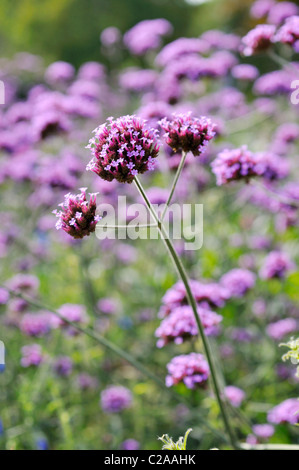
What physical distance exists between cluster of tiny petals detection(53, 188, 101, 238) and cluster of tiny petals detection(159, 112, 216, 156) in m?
0.32

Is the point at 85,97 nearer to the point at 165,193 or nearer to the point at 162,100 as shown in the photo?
the point at 162,100

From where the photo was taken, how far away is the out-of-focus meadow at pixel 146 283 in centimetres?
281

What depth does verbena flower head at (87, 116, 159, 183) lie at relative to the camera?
4.68ft

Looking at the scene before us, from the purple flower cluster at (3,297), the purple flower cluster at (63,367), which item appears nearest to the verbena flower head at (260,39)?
the purple flower cluster at (3,297)

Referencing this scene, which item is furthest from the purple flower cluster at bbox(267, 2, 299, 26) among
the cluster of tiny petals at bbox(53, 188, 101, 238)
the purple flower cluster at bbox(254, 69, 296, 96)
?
the cluster of tiny petals at bbox(53, 188, 101, 238)

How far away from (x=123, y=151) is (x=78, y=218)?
0.77ft

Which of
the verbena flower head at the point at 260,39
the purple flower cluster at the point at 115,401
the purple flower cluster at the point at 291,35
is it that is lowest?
the purple flower cluster at the point at 115,401

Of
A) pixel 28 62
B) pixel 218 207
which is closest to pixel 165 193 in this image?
pixel 218 207

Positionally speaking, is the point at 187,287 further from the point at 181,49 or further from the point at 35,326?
the point at 181,49

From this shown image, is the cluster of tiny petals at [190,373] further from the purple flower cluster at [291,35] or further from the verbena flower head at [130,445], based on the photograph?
the purple flower cluster at [291,35]

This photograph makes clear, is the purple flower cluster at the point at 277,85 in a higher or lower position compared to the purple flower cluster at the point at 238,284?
higher

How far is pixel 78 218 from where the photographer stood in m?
1.44

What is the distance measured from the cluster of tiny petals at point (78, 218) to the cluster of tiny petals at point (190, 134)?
12.6 inches
